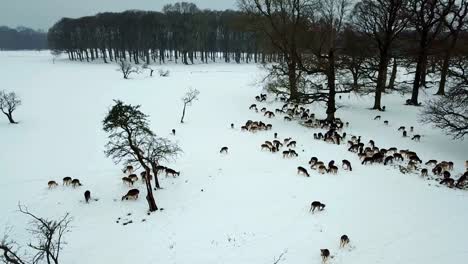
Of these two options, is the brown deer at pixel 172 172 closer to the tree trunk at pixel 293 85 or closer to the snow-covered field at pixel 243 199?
the snow-covered field at pixel 243 199

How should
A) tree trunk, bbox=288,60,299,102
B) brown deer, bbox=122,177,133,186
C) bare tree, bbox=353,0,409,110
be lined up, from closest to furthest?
brown deer, bbox=122,177,133,186 < bare tree, bbox=353,0,409,110 < tree trunk, bbox=288,60,299,102

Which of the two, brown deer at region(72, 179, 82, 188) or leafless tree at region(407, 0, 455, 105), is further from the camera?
leafless tree at region(407, 0, 455, 105)

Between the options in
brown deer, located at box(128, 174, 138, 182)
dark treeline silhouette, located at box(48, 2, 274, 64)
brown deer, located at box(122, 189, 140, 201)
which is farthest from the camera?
dark treeline silhouette, located at box(48, 2, 274, 64)

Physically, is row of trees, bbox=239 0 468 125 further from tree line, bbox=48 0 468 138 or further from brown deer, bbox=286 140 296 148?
brown deer, bbox=286 140 296 148

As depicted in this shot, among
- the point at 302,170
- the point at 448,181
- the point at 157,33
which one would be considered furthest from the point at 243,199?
the point at 157,33

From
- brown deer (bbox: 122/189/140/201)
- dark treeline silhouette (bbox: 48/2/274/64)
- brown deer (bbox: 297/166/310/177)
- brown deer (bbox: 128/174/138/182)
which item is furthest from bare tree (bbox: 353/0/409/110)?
dark treeline silhouette (bbox: 48/2/274/64)

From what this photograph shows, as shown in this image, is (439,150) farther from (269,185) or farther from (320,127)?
(269,185)

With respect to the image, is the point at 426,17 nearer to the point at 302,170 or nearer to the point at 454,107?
the point at 454,107
